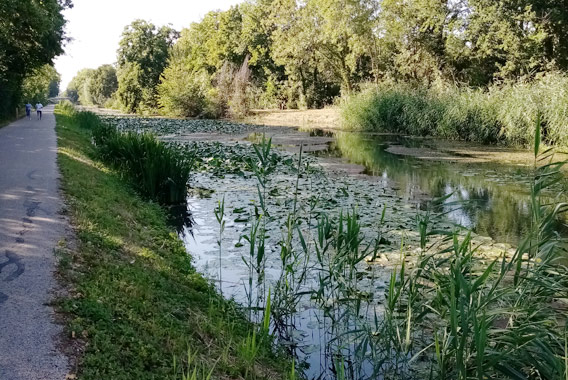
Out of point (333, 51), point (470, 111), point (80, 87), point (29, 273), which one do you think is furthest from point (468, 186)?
point (80, 87)

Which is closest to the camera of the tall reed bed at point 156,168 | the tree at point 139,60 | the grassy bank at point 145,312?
the grassy bank at point 145,312

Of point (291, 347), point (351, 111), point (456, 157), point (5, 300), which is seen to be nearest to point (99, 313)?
point (5, 300)

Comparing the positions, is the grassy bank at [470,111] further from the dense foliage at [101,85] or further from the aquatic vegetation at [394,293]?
the dense foliage at [101,85]

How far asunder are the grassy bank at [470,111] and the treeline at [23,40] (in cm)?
1524

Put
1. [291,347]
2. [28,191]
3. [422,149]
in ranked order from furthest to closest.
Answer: [422,149]
[28,191]
[291,347]

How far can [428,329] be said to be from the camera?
14.2 feet

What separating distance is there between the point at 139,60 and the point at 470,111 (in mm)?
44958

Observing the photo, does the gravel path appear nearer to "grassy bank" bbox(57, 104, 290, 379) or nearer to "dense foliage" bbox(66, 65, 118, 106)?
"grassy bank" bbox(57, 104, 290, 379)

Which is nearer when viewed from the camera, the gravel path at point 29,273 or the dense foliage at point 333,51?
the gravel path at point 29,273

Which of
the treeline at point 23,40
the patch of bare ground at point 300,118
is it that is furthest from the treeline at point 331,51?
the treeline at point 23,40

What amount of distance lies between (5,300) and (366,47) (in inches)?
1362

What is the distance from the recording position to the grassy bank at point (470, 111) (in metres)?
15.0

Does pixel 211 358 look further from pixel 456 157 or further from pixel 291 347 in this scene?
pixel 456 157

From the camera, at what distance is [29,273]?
4.18 m
